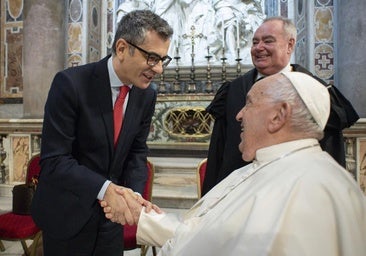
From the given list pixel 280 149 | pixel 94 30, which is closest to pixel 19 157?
pixel 94 30

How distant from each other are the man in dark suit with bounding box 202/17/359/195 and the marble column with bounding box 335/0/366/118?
3.58m

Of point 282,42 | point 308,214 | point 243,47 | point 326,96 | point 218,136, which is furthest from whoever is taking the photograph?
point 243,47

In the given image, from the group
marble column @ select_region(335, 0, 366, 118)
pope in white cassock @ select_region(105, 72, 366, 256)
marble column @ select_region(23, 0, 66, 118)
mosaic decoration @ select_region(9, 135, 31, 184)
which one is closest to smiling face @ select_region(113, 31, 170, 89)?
pope in white cassock @ select_region(105, 72, 366, 256)

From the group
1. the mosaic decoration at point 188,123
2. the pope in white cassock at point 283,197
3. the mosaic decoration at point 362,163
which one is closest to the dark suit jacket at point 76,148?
the pope in white cassock at point 283,197

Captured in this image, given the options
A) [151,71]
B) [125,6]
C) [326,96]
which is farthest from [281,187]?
[125,6]

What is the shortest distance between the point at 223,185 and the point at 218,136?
2.73 ft

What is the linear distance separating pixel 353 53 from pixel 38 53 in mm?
5733

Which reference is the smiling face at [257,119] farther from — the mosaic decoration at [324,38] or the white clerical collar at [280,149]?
the mosaic decoration at [324,38]

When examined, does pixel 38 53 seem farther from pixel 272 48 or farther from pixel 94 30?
pixel 272 48

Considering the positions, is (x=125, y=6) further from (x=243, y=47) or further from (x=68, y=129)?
(x=68, y=129)

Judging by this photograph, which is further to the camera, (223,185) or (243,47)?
(243,47)

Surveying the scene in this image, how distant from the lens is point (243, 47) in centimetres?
820

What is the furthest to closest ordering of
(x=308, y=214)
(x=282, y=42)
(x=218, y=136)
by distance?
(x=218, y=136), (x=282, y=42), (x=308, y=214)

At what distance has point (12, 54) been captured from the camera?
8.38 metres
